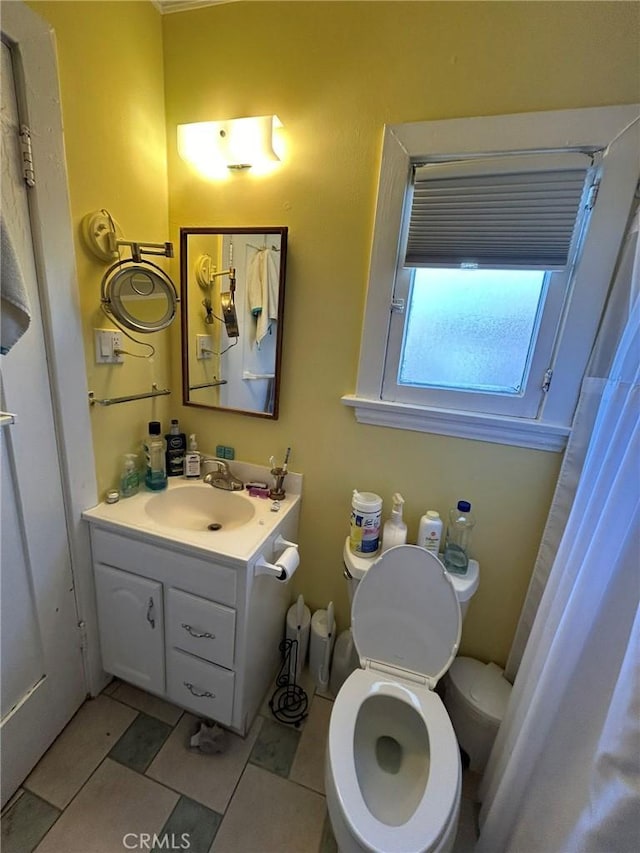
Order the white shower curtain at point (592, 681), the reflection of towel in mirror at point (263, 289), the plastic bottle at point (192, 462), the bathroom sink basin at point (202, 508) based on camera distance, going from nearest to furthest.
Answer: the white shower curtain at point (592, 681) < the reflection of towel in mirror at point (263, 289) < the bathroom sink basin at point (202, 508) < the plastic bottle at point (192, 462)

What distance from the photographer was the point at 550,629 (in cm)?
90

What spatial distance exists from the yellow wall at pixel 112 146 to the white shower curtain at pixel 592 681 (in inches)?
57.4

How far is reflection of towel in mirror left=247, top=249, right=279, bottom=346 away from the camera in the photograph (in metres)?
1.27

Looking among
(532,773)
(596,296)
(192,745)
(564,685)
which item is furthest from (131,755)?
(596,296)

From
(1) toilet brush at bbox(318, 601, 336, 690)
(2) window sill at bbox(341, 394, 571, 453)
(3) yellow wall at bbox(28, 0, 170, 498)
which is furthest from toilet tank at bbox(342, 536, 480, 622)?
(3) yellow wall at bbox(28, 0, 170, 498)

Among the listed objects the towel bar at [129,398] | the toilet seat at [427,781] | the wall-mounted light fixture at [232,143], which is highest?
the wall-mounted light fixture at [232,143]

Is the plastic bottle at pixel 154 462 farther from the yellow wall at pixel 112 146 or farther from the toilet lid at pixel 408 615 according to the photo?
the toilet lid at pixel 408 615

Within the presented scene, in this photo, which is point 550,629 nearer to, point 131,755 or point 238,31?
point 131,755

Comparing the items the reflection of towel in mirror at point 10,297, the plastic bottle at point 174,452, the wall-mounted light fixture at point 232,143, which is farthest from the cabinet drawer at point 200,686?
the wall-mounted light fixture at point 232,143

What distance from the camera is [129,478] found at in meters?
1.33

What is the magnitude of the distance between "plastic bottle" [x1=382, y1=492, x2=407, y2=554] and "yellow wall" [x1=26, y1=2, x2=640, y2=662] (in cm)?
10

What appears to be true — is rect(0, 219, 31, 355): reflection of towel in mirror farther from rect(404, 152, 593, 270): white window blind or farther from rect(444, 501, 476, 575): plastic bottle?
rect(444, 501, 476, 575): plastic bottle

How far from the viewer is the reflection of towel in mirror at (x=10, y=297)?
2.16 ft

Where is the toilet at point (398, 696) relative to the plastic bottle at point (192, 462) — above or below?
below
